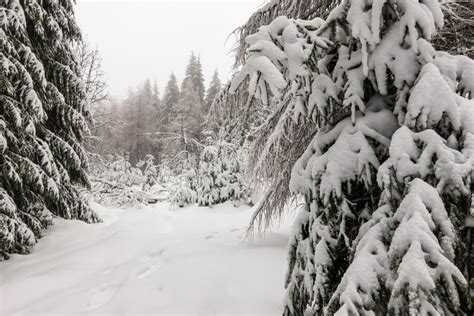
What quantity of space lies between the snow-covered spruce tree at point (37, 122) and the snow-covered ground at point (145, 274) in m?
0.58

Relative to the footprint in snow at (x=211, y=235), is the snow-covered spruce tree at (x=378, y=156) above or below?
above

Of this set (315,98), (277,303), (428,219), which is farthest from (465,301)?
(277,303)

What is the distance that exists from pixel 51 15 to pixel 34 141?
97.4 inches

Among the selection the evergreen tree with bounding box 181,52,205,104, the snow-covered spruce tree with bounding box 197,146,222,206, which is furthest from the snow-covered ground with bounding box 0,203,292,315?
the evergreen tree with bounding box 181,52,205,104

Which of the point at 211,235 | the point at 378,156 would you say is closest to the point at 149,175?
the point at 211,235

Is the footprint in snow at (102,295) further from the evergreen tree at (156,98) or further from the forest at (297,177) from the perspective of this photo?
the evergreen tree at (156,98)

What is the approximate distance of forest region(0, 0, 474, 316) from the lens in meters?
1.72

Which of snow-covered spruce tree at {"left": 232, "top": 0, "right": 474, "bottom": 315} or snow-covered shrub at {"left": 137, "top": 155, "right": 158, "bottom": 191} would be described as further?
snow-covered shrub at {"left": 137, "top": 155, "right": 158, "bottom": 191}

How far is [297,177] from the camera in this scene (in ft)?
7.56

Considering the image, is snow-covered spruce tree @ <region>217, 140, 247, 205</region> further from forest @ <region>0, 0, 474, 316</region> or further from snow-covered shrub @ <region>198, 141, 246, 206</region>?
forest @ <region>0, 0, 474, 316</region>

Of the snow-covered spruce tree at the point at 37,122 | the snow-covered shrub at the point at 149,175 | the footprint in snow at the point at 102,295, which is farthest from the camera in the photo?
the snow-covered shrub at the point at 149,175

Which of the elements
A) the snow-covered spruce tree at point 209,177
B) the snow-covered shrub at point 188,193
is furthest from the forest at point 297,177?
the snow-covered shrub at point 188,193

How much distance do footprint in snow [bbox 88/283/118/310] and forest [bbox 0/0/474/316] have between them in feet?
0.09

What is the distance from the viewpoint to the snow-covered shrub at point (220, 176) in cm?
1161
